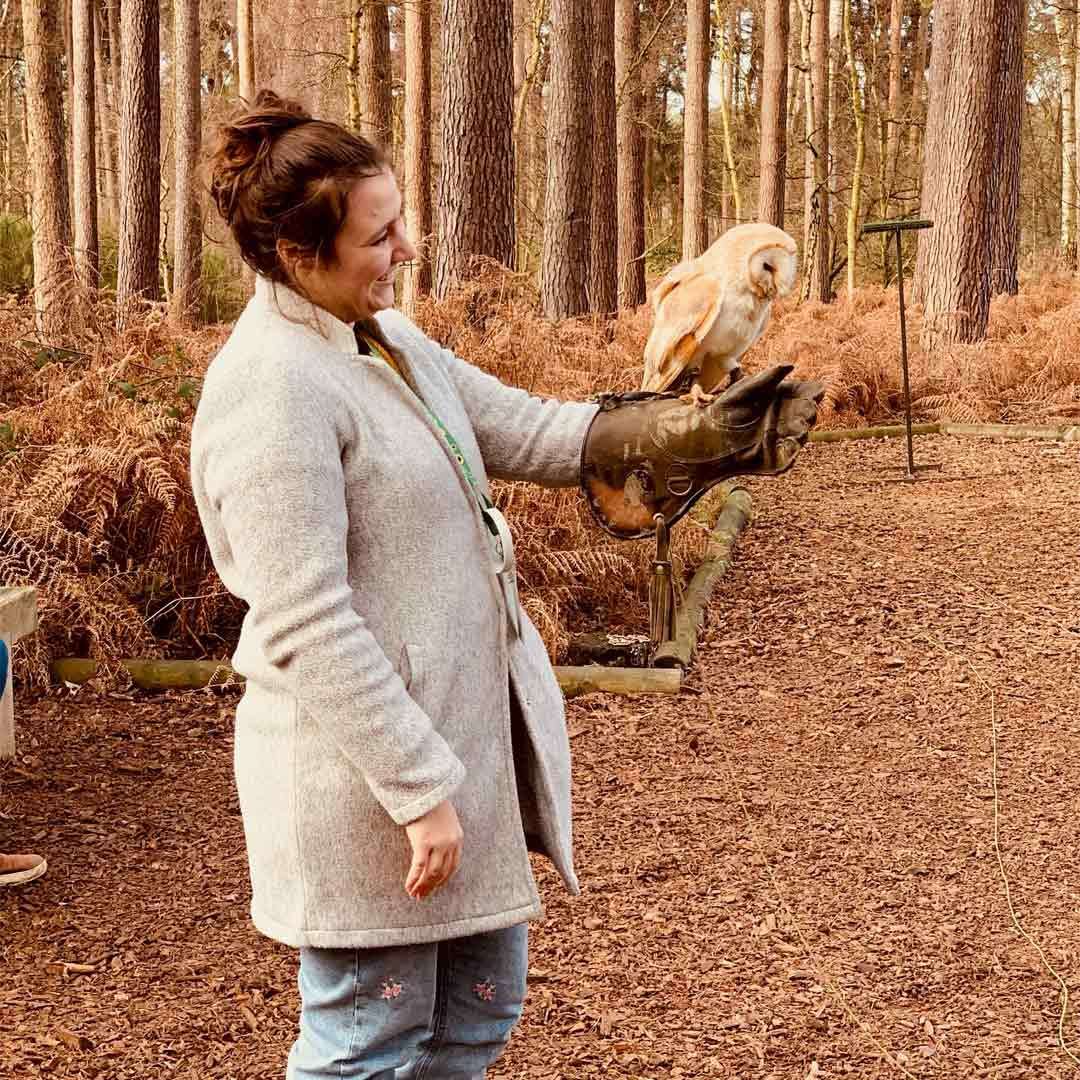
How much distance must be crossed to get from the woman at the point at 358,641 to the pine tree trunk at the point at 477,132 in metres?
6.67

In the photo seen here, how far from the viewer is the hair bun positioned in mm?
1843

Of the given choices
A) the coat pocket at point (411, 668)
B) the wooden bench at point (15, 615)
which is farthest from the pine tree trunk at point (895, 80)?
the coat pocket at point (411, 668)

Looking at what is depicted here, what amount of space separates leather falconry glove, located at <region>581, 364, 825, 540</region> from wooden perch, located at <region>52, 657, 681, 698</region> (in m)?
2.99

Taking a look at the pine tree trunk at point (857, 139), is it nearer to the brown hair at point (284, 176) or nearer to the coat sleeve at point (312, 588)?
the brown hair at point (284, 176)

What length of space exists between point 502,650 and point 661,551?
445 mm

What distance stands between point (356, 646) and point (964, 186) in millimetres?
11539

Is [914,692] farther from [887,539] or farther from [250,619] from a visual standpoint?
[250,619]

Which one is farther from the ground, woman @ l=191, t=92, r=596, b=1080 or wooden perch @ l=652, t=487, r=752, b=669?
woman @ l=191, t=92, r=596, b=1080

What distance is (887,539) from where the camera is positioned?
297 inches

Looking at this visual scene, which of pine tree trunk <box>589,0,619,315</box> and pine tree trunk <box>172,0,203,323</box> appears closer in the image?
pine tree trunk <box>589,0,619,315</box>

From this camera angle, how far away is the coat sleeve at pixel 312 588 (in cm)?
176

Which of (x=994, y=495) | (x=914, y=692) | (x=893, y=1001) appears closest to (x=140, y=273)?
(x=994, y=495)

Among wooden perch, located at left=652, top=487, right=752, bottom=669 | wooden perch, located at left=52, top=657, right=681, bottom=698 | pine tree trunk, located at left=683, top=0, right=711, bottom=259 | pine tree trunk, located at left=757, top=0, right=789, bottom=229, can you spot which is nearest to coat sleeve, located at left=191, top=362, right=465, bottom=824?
wooden perch, located at left=652, top=487, right=752, bottom=669

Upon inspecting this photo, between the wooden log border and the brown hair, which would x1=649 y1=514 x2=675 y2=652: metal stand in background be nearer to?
the brown hair
